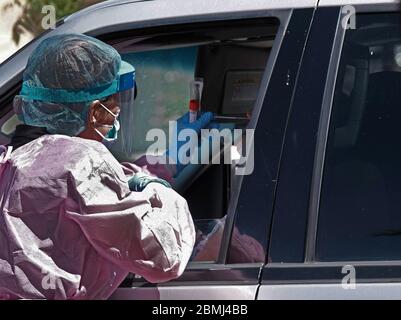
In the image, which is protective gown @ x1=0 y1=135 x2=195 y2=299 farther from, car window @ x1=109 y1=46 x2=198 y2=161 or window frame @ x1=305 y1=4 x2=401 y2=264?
car window @ x1=109 y1=46 x2=198 y2=161

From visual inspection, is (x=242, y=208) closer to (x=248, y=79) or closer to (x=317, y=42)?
(x=317, y=42)

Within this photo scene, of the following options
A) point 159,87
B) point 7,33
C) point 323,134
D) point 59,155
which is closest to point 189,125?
point 159,87

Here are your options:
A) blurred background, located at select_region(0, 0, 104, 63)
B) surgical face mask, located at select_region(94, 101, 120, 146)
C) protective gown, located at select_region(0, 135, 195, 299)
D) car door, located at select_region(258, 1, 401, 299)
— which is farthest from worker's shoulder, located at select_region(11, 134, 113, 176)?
blurred background, located at select_region(0, 0, 104, 63)

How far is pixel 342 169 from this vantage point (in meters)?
2.35

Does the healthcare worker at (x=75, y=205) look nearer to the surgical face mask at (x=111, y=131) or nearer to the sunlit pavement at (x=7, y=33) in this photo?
the surgical face mask at (x=111, y=131)

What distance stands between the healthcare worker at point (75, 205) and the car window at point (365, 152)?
1.23 feet

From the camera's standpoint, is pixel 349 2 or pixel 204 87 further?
pixel 204 87

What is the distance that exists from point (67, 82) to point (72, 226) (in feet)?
1.19

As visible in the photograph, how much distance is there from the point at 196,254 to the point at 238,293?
A: 233mm

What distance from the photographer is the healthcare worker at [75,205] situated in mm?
2137

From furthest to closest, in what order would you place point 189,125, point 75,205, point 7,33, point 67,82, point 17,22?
point 7,33, point 17,22, point 189,125, point 67,82, point 75,205

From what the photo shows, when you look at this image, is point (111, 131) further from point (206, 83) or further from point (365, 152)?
point (206, 83)

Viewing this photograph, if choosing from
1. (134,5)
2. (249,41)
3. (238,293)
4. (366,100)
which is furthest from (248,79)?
(238,293)

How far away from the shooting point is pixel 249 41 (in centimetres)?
339
